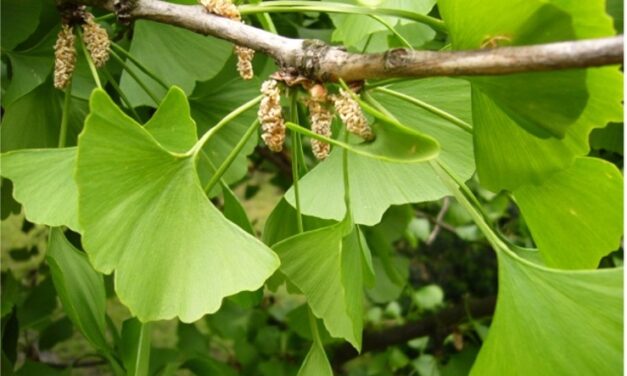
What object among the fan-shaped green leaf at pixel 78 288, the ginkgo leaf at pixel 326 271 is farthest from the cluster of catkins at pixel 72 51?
the ginkgo leaf at pixel 326 271

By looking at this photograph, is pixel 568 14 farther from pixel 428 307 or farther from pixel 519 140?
pixel 428 307

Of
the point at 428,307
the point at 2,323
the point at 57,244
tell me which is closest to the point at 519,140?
the point at 57,244

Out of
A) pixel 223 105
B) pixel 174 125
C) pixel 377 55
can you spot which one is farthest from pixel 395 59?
pixel 223 105

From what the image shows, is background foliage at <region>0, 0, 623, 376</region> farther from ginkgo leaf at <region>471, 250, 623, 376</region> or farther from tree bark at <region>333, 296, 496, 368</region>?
tree bark at <region>333, 296, 496, 368</region>

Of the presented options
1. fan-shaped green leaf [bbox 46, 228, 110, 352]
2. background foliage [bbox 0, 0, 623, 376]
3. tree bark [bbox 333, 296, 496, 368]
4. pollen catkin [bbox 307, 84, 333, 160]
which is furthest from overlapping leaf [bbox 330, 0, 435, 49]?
tree bark [bbox 333, 296, 496, 368]

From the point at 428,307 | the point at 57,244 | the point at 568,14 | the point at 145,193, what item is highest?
the point at 568,14

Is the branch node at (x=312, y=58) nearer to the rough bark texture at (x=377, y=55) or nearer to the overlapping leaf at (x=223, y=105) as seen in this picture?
the rough bark texture at (x=377, y=55)
